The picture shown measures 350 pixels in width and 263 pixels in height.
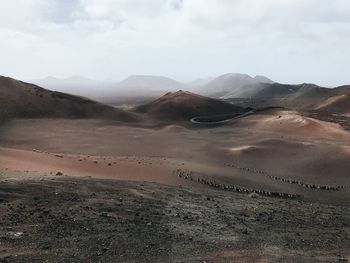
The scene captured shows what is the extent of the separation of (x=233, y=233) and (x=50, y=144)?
106 ft

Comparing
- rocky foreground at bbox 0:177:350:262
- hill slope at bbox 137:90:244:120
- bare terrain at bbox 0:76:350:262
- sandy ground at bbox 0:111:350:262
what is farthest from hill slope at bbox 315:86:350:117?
rocky foreground at bbox 0:177:350:262

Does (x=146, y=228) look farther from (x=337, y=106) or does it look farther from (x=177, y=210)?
(x=337, y=106)

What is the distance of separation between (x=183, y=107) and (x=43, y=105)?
72.5 feet

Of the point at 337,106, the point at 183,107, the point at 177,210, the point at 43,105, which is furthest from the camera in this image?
the point at 337,106

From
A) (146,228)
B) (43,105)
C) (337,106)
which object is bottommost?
(146,228)

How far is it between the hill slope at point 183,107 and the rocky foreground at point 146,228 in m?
53.0

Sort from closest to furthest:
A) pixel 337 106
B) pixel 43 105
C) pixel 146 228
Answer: pixel 146 228, pixel 43 105, pixel 337 106

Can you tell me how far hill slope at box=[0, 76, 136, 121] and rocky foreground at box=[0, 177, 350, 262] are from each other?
1605 inches

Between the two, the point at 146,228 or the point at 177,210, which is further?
the point at 177,210

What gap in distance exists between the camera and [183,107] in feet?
246

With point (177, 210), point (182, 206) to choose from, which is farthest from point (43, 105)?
point (177, 210)

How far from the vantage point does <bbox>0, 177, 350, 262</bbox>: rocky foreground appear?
10852mm

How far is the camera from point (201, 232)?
42.7 ft

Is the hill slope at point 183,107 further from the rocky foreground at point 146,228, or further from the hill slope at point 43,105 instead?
the rocky foreground at point 146,228
